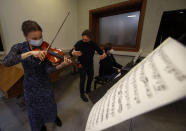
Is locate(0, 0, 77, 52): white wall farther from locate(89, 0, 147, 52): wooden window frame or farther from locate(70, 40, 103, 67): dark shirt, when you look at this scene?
locate(70, 40, 103, 67): dark shirt

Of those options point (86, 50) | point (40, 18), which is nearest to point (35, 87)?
point (86, 50)

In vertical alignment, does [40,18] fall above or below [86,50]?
above

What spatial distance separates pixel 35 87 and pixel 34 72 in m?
0.16

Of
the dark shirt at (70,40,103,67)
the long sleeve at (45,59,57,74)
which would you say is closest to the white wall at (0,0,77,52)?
the dark shirt at (70,40,103,67)

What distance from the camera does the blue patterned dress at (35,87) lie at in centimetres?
73

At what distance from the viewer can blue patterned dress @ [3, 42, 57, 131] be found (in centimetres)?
73

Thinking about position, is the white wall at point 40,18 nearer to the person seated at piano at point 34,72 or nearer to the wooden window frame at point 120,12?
the wooden window frame at point 120,12

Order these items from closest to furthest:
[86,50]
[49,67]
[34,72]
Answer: [34,72], [49,67], [86,50]

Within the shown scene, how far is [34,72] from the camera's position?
2.57ft

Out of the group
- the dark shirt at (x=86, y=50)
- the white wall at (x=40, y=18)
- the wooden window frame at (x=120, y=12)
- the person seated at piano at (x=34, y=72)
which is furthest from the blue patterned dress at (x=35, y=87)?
the wooden window frame at (x=120, y=12)

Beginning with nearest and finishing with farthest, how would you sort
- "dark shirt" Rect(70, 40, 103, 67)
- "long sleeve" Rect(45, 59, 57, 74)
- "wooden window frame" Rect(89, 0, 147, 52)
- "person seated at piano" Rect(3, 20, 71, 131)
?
1. "person seated at piano" Rect(3, 20, 71, 131)
2. "long sleeve" Rect(45, 59, 57, 74)
3. "dark shirt" Rect(70, 40, 103, 67)
4. "wooden window frame" Rect(89, 0, 147, 52)

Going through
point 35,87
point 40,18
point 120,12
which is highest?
point 120,12

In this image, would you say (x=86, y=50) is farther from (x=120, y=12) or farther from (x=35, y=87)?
(x=120, y=12)

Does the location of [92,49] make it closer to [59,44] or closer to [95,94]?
[95,94]
